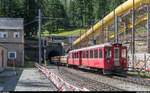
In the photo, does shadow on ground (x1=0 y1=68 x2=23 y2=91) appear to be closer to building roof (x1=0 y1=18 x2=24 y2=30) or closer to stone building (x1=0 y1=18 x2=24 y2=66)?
stone building (x1=0 y1=18 x2=24 y2=66)

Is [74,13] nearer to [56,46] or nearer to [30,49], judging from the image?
[56,46]

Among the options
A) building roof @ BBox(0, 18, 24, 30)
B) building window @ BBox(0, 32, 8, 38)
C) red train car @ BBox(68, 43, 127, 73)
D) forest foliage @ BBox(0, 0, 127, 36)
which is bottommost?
red train car @ BBox(68, 43, 127, 73)

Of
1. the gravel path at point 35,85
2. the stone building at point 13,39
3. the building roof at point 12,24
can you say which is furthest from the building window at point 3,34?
the gravel path at point 35,85

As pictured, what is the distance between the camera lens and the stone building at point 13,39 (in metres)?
42.8

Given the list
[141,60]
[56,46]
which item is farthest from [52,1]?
[141,60]

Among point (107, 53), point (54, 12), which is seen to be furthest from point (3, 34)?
point (54, 12)

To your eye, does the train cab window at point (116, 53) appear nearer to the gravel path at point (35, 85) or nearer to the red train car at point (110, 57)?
the red train car at point (110, 57)

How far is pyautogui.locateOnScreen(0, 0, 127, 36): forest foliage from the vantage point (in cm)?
7106

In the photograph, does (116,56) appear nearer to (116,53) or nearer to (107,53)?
(116,53)

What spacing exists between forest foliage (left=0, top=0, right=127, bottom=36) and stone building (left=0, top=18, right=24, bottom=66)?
13.0 m

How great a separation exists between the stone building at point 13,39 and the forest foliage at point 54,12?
42.5ft

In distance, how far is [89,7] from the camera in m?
99.6

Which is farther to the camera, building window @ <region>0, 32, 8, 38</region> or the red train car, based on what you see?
building window @ <region>0, 32, 8, 38</region>

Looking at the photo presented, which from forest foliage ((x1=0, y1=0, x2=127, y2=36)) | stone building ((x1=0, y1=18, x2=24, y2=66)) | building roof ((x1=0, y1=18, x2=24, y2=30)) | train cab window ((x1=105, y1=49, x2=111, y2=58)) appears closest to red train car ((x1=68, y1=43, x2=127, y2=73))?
train cab window ((x1=105, y1=49, x2=111, y2=58))
